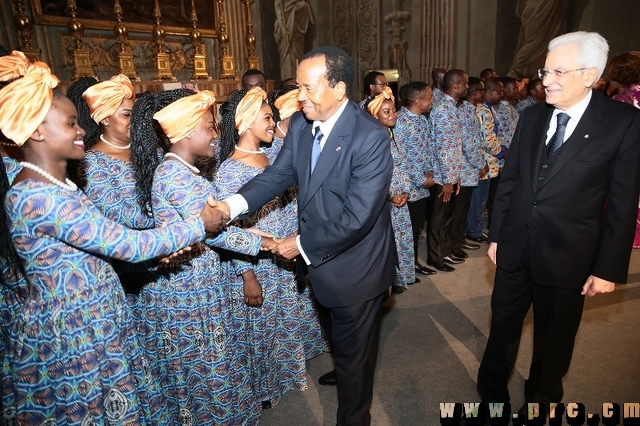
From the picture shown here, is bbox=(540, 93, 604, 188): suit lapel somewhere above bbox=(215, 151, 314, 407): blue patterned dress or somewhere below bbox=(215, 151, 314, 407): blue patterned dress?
above

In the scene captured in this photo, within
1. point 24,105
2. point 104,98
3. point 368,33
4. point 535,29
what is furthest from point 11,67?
point 535,29

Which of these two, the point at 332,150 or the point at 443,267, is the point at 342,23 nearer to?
the point at 443,267

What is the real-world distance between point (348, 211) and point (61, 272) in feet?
4.03

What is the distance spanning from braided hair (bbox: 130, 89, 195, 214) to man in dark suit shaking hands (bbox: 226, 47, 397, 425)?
514 millimetres

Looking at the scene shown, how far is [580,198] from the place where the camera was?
2.01 meters

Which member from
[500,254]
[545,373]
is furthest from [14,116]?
[545,373]

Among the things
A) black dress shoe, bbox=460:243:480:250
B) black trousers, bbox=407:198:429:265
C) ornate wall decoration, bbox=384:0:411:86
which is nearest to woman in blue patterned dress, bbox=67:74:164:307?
black trousers, bbox=407:198:429:265

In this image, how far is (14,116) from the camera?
4.73ft

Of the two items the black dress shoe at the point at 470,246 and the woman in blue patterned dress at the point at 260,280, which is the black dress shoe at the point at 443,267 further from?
the woman in blue patterned dress at the point at 260,280

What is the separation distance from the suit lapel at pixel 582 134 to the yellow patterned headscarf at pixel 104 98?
251cm

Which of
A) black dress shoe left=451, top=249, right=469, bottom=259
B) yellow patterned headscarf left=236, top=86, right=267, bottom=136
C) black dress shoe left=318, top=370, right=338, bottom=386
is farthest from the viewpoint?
black dress shoe left=451, top=249, right=469, bottom=259

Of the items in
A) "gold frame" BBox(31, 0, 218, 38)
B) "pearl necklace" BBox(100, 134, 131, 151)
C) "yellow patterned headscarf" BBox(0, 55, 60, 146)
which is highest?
"gold frame" BBox(31, 0, 218, 38)

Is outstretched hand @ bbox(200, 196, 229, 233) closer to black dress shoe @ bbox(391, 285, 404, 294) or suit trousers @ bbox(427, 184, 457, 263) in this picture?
black dress shoe @ bbox(391, 285, 404, 294)

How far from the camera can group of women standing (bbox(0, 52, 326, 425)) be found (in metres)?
1.52
